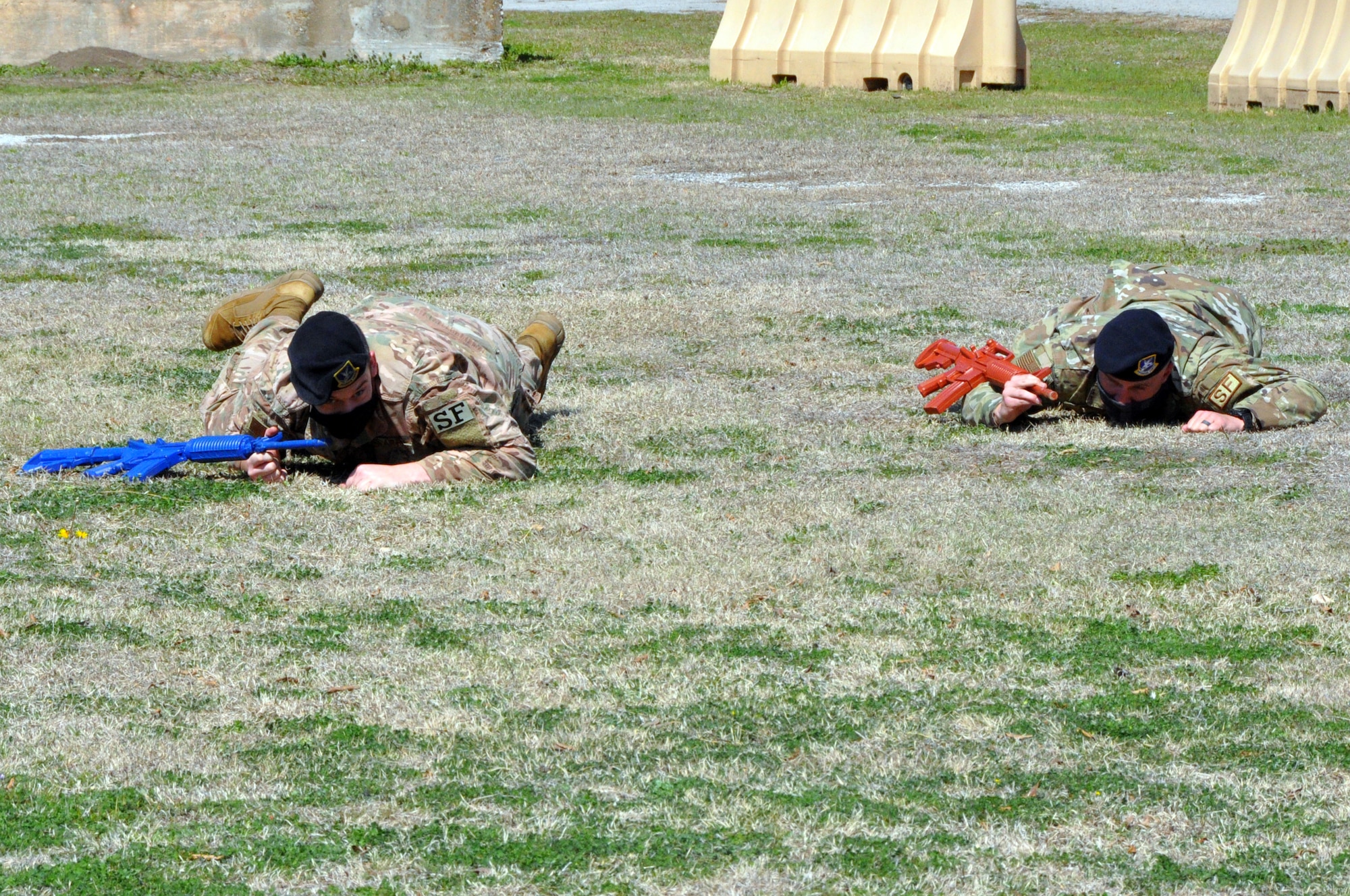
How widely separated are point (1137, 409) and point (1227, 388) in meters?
0.44

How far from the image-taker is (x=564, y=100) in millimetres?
25094

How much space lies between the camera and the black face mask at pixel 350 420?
6938mm

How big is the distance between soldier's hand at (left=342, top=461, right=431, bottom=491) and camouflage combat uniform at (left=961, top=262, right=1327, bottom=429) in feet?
9.68

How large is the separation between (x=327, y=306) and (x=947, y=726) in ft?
25.6

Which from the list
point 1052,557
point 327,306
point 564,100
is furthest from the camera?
point 564,100

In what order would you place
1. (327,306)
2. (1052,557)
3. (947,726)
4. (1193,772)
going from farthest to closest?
(327,306)
(1052,557)
(947,726)
(1193,772)

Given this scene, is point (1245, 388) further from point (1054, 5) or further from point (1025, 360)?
point (1054, 5)

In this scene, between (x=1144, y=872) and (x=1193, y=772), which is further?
(x=1193, y=772)

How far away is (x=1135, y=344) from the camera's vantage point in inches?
294

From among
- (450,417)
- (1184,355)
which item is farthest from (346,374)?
(1184,355)

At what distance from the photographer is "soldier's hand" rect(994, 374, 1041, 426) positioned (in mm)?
7926

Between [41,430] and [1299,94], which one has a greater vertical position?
[1299,94]

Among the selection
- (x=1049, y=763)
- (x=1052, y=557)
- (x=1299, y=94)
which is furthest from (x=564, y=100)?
(x=1049, y=763)

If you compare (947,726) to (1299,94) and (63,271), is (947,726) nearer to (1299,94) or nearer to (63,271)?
(63,271)
